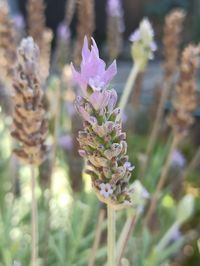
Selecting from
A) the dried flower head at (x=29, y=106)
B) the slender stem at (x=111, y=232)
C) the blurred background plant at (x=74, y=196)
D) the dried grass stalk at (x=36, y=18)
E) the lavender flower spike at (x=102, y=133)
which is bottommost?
the slender stem at (x=111, y=232)

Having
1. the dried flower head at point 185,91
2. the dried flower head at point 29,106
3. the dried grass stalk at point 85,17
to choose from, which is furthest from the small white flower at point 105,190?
the dried grass stalk at point 85,17

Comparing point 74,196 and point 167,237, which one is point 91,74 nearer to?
point 167,237

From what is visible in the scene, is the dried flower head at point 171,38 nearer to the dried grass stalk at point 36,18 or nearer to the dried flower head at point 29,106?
the dried grass stalk at point 36,18

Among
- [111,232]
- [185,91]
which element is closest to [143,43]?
[185,91]

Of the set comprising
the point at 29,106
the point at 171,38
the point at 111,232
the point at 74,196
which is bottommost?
the point at 111,232

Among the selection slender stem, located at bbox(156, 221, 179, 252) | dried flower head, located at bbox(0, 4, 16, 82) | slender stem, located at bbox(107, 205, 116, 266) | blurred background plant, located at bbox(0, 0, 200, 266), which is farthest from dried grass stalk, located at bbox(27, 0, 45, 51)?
slender stem, located at bbox(107, 205, 116, 266)

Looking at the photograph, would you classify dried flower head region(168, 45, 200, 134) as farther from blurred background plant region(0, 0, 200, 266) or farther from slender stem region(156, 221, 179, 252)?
slender stem region(156, 221, 179, 252)
